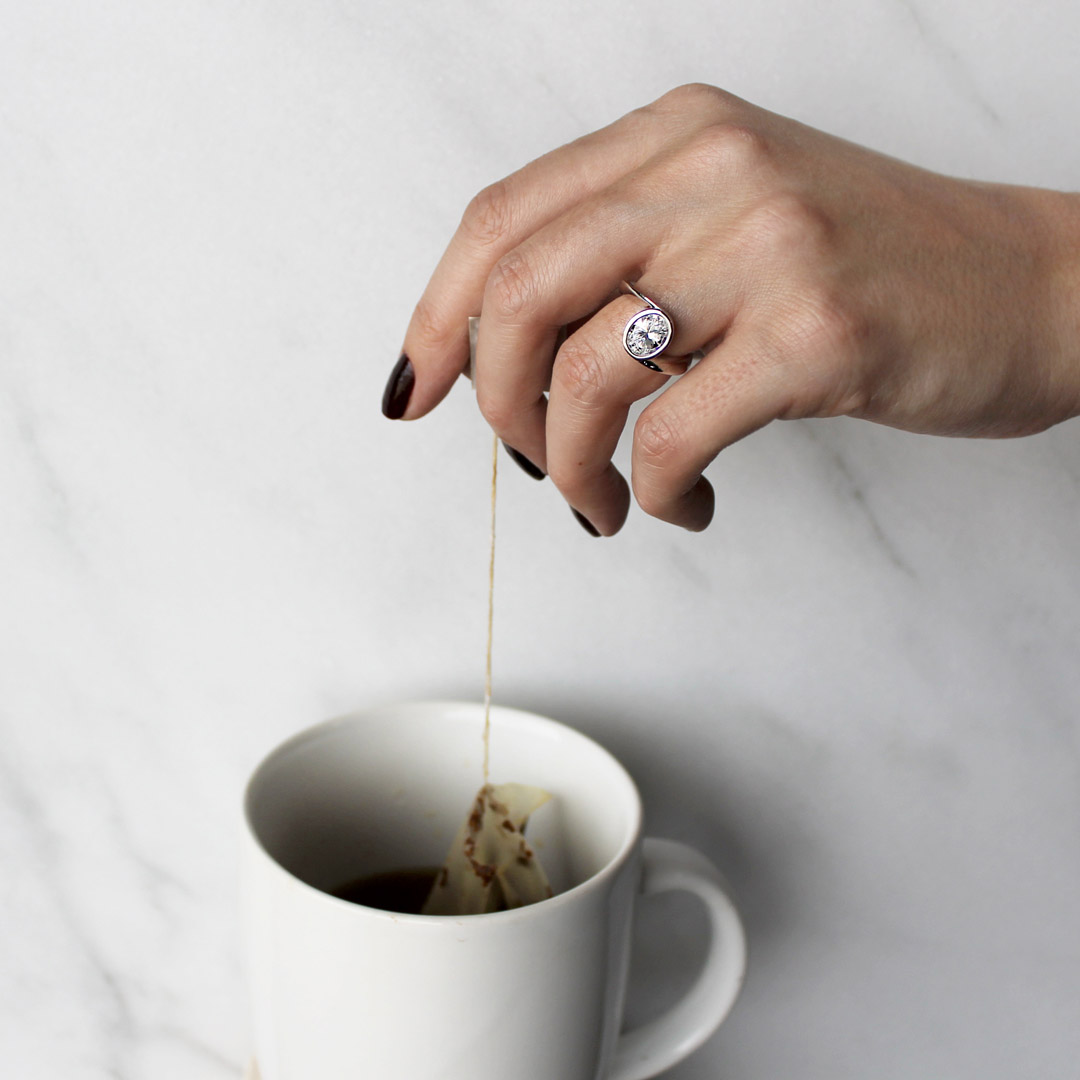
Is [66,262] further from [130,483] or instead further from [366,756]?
[366,756]

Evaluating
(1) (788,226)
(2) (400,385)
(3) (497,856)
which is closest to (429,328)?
(2) (400,385)

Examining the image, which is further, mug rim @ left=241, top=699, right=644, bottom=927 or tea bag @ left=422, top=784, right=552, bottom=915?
tea bag @ left=422, top=784, right=552, bottom=915

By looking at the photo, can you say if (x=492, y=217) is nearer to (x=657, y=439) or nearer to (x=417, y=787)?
(x=657, y=439)

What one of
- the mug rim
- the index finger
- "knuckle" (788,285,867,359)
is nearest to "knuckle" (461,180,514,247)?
the index finger

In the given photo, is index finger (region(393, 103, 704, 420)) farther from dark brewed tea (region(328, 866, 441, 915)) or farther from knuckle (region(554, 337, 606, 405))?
dark brewed tea (region(328, 866, 441, 915))

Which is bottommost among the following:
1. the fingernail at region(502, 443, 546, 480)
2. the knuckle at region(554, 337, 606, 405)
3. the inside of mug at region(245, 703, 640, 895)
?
the inside of mug at region(245, 703, 640, 895)

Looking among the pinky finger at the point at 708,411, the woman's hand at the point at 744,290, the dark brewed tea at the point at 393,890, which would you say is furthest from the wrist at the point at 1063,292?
the dark brewed tea at the point at 393,890
